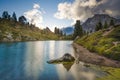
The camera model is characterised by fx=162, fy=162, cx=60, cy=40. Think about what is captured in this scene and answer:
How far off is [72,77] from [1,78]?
50.7 ft

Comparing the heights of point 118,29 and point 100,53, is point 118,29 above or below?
above

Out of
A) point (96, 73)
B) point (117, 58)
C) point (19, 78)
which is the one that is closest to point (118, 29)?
point (117, 58)

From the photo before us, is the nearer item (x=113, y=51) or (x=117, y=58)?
(x=117, y=58)

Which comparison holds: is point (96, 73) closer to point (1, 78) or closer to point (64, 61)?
point (64, 61)

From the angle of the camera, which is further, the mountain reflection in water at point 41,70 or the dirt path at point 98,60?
the dirt path at point 98,60

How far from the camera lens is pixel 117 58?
60281mm

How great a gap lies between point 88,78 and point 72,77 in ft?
11.7

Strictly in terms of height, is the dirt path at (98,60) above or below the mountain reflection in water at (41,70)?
above

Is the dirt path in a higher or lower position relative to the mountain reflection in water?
higher

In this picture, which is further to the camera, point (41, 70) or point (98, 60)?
point (98, 60)

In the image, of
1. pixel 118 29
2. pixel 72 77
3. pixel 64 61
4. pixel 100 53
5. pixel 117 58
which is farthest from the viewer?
pixel 118 29

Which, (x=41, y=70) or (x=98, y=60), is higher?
(x=98, y=60)

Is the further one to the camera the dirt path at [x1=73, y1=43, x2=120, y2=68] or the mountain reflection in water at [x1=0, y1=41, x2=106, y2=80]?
the dirt path at [x1=73, y1=43, x2=120, y2=68]

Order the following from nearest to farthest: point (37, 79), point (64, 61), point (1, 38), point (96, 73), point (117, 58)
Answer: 1. point (37, 79)
2. point (96, 73)
3. point (64, 61)
4. point (117, 58)
5. point (1, 38)
